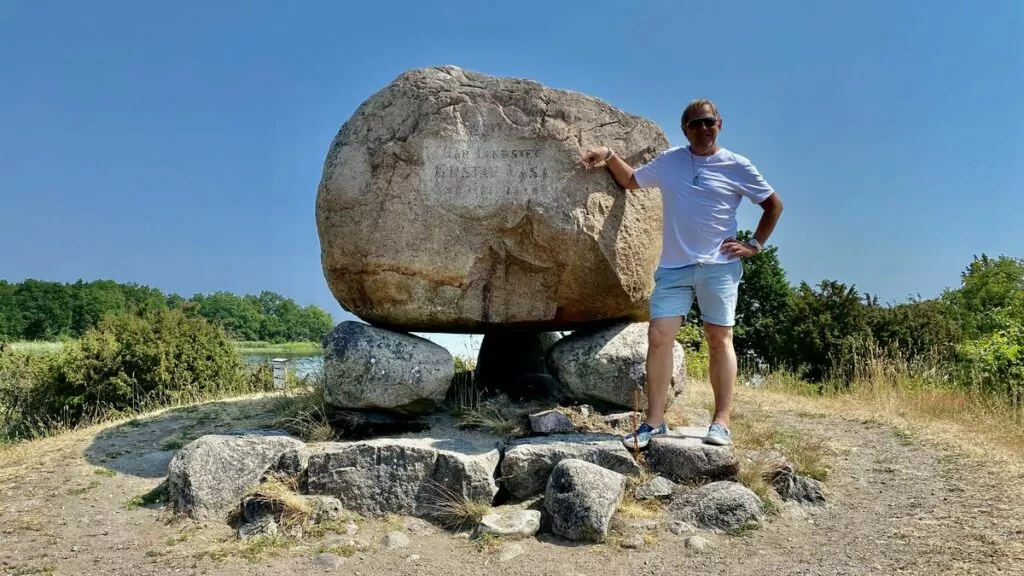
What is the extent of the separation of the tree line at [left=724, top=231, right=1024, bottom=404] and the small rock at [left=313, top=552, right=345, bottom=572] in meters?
8.15

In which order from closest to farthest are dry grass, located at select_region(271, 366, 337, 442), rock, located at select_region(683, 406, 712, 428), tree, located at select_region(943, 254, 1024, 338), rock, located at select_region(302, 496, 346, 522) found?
1. rock, located at select_region(302, 496, 346, 522)
2. dry grass, located at select_region(271, 366, 337, 442)
3. rock, located at select_region(683, 406, 712, 428)
4. tree, located at select_region(943, 254, 1024, 338)

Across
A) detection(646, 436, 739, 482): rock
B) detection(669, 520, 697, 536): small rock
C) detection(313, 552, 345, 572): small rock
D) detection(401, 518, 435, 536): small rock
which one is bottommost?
detection(313, 552, 345, 572): small rock

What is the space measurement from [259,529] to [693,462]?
305 centimetres

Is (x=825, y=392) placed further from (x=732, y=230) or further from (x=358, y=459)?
(x=358, y=459)

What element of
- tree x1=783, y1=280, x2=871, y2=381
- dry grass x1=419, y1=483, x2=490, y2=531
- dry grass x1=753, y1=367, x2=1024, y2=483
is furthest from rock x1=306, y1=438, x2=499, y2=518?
tree x1=783, y1=280, x2=871, y2=381

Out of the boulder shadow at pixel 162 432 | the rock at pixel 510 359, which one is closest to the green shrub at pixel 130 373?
the boulder shadow at pixel 162 432

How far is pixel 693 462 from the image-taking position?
5.15 metres

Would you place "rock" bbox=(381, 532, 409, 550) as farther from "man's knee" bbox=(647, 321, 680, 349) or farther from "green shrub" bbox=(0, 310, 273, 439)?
"green shrub" bbox=(0, 310, 273, 439)

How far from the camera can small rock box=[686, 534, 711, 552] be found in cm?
441

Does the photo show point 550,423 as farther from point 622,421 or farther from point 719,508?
point 719,508

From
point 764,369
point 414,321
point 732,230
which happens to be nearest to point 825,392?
point 764,369

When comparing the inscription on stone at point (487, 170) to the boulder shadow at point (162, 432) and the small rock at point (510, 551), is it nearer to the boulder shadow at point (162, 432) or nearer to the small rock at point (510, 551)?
the small rock at point (510, 551)

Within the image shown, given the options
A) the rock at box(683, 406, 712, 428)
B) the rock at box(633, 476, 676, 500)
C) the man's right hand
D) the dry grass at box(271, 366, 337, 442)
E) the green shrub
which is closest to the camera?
the rock at box(633, 476, 676, 500)

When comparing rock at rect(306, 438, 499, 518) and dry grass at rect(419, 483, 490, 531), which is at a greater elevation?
rock at rect(306, 438, 499, 518)
